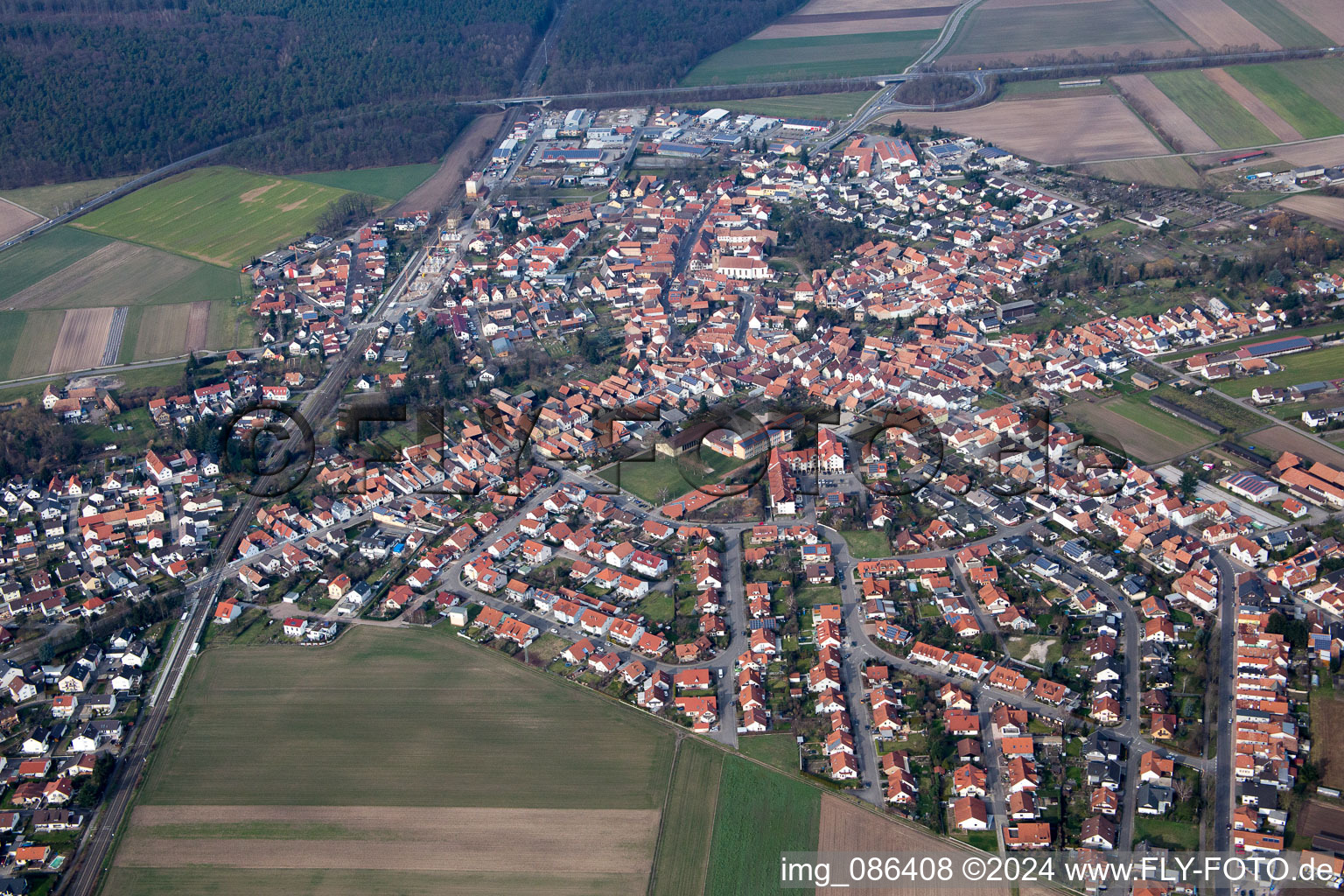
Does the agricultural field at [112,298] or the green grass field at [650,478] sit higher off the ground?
the green grass field at [650,478]

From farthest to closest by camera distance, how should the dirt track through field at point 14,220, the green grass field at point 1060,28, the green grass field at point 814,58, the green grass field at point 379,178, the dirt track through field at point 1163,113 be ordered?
the green grass field at point 1060,28, the green grass field at point 814,58, the green grass field at point 379,178, the dirt track through field at point 1163,113, the dirt track through field at point 14,220

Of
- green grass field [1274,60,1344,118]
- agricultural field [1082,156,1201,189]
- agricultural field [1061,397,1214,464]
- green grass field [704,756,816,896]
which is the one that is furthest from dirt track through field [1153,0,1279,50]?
green grass field [704,756,816,896]

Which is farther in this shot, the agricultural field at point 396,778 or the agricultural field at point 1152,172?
the agricultural field at point 1152,172

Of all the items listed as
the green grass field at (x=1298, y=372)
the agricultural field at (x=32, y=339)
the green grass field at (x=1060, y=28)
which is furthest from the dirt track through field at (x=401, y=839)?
the green grass field at (x=1060, y=28)

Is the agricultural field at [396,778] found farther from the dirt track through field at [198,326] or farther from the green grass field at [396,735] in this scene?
the dirt track through field at [198,326]

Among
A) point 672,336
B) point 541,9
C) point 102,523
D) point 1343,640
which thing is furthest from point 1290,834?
point 541,9

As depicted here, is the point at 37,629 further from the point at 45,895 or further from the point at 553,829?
the point at 553,829

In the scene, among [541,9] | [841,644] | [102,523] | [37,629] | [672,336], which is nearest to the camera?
[841,644]
